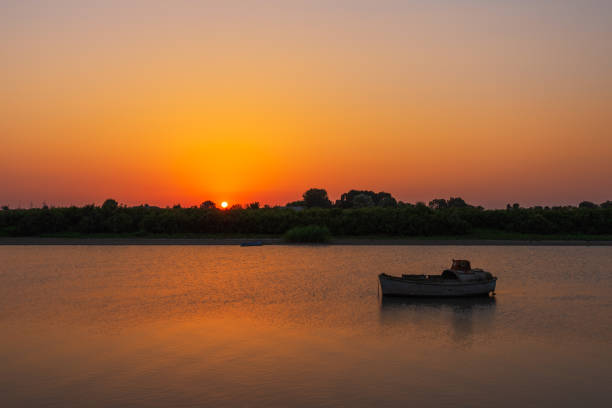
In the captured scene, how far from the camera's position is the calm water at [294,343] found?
14.1 m

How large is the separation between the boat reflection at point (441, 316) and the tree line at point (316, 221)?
61611 mm

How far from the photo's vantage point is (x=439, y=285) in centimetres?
3130

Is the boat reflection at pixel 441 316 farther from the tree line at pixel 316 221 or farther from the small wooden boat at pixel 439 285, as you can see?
the tree line at pixel 316 221

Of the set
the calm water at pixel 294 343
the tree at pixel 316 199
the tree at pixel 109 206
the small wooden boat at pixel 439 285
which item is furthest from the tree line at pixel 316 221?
the tree at pixel 316 199

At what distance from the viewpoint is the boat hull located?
3127cm

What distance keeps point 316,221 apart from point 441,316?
7076cm

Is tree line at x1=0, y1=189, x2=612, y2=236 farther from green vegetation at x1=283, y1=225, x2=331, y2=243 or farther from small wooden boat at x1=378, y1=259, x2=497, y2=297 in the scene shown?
small wooden boat at x1=378, y1=259, x2=497, y2=297

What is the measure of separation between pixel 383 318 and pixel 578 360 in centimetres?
927

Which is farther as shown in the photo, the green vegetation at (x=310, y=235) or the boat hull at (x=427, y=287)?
the green vegetation at (x=310, y=235)

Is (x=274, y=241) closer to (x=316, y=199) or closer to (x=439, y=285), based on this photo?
(x=439, y=285)

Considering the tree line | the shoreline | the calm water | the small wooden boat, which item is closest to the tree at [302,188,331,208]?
the tree line

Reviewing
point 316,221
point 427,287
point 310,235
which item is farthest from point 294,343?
point 316,221

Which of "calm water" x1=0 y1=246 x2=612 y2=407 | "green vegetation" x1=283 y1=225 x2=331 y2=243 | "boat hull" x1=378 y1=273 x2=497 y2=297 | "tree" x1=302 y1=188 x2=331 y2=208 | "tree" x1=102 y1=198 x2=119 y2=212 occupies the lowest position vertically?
"calm water" x1=0 y1=246 x2=612 y2=407

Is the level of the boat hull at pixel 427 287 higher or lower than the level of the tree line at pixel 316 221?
lower
